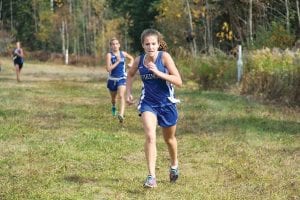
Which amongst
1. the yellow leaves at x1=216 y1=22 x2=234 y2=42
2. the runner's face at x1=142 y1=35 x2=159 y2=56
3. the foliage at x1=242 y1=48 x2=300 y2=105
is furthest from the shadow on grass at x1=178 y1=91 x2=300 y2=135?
the yellow leaves at x1=216 y1=22 x2=234 y2=42

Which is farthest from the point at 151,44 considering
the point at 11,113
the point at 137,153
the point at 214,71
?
the point at 214,71

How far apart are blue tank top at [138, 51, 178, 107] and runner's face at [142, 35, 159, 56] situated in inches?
6.0

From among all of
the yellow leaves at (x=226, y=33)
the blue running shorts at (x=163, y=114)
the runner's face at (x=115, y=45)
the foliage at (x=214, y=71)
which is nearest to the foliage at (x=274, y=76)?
the foliage at (x=214, y=71)

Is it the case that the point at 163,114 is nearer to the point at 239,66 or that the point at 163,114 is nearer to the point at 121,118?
the point at 121,118

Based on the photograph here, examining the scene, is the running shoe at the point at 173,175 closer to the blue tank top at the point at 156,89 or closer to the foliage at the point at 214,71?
the blue tank top at the point at 156,89

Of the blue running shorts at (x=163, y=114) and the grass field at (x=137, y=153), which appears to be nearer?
the grass field at (x=137, y=153)

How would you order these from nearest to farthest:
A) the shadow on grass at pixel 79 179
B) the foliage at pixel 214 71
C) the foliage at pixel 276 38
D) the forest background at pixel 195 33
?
the shadow on grass at pixel 79 179 < the forest background at pixel 195 33 < the foliage at pixel 214 71 < the foliage at pixel 276 38

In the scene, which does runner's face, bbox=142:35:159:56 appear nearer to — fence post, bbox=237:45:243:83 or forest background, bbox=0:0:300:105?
forest background, bbox=0:0:300:105

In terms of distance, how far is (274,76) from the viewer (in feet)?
56.9

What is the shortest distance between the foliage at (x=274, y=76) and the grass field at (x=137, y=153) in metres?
0.91

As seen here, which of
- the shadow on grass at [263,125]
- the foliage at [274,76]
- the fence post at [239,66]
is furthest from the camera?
the fence post at [239,66]

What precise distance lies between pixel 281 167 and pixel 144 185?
101 inches

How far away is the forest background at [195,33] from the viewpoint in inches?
727

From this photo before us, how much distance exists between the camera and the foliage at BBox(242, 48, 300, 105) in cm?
1633
